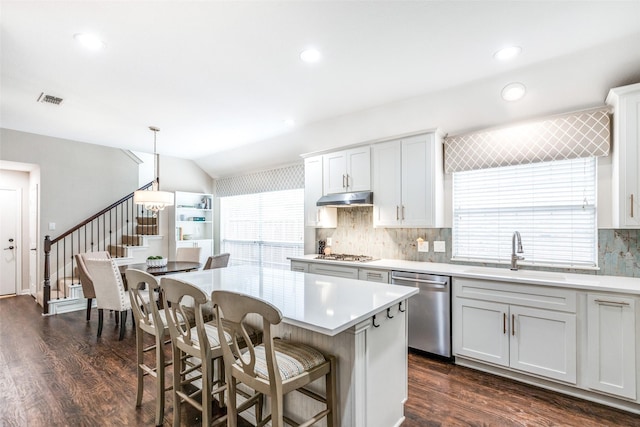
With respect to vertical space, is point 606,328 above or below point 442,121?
below

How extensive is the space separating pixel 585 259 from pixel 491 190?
105 cm

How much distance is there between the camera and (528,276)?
2934 mm

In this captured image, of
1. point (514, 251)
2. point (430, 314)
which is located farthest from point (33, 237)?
point (514, 251)

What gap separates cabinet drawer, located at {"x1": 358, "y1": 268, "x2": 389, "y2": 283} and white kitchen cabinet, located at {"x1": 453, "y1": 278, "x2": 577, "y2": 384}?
747mm

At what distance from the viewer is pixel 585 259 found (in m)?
2.88

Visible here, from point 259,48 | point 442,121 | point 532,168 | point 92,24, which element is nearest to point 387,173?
point 442,121

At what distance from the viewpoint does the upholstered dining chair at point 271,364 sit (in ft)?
4.52

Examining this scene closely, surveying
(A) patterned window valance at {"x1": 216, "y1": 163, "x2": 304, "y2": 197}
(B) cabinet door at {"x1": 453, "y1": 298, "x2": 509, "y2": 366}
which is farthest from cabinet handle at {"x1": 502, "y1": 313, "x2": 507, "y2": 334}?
(A) patterned window valance at {"x1": 216, "y1": 163, "x2": 304, "y2": 197}

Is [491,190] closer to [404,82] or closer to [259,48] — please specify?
[404,82]

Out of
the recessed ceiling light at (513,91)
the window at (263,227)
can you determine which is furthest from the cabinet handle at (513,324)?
the window at (263,227)

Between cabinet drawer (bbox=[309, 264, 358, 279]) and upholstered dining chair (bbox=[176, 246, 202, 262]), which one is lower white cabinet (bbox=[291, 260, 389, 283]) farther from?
upholstered dining chair (bbox=[176, 246, 202, 262])

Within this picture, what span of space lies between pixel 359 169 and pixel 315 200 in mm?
848

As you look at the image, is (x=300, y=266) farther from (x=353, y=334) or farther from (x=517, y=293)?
(x=353, y=334)

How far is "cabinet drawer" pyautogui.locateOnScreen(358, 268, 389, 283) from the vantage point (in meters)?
3.44
